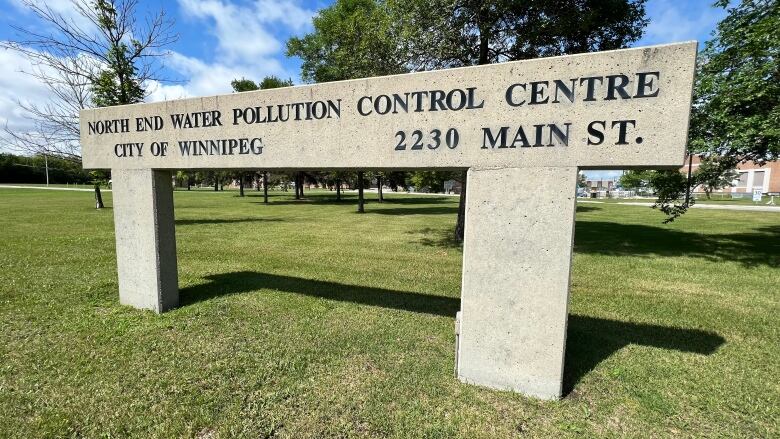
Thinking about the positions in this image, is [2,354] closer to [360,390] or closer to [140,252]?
[140,252]

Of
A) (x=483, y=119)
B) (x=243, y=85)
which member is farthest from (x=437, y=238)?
(x=243, y=85)

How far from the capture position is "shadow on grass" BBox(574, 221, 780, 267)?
9383 mm

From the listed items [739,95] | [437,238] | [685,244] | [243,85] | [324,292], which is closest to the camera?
[324,292]

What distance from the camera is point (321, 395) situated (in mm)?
3127

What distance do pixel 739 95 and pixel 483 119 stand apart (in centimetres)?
815

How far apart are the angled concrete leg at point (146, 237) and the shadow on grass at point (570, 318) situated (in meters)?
0.48

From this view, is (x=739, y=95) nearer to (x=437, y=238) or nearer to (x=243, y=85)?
(x=437, y=238)

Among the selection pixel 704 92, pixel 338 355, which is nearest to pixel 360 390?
pixel 338 355

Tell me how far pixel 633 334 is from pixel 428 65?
26.6ft

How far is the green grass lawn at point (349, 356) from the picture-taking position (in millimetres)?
2832

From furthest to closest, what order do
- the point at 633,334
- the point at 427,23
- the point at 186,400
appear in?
the point at 427,23 < the point at 633,334 < the point at 186,400

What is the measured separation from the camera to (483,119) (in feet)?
10.1

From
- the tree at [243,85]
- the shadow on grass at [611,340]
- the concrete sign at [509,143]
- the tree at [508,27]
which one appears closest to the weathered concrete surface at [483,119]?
the concrete sign at [509,143]

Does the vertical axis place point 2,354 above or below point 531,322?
below
